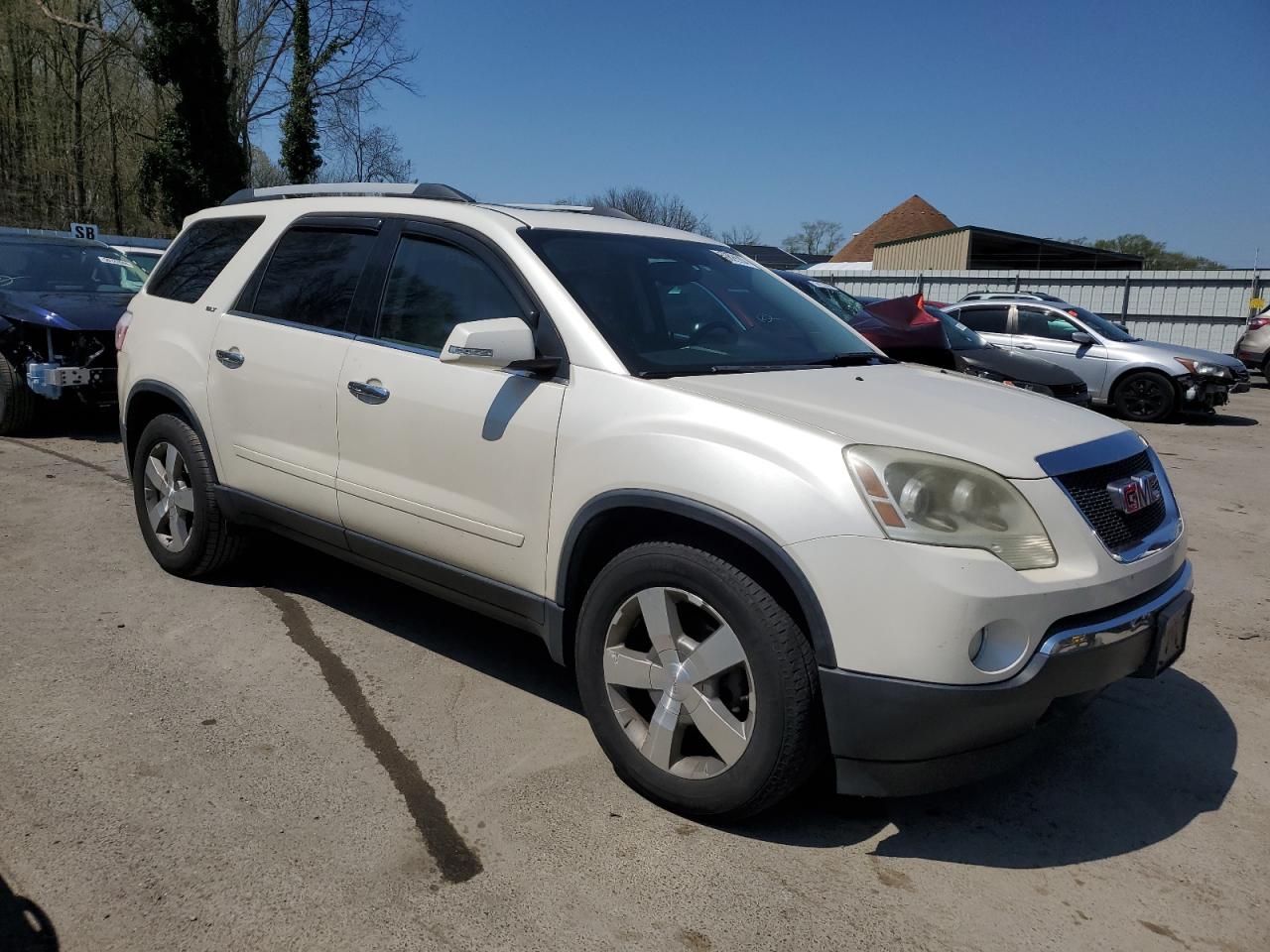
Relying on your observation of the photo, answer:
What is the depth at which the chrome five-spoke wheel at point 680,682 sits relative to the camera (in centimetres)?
274

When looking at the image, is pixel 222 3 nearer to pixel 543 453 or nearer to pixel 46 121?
pixel 46 121

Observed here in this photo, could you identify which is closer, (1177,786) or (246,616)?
(1177,786)

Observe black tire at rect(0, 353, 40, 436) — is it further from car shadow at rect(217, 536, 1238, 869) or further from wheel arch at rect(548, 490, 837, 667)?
wheel arch at rect(548, 490, 837, 667)

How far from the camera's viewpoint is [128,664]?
12.9ft

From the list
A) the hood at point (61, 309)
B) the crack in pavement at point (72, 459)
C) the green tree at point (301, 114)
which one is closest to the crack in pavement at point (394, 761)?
the crack in pavement at point (72, 459)

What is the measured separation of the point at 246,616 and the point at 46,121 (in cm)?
3861

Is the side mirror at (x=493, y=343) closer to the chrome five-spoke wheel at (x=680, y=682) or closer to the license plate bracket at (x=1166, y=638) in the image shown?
the chrome five-spoke wheel at (x=680, y=682)

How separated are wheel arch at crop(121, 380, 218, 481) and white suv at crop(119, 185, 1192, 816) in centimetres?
12

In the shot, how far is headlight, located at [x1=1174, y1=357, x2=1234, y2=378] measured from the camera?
12789mm

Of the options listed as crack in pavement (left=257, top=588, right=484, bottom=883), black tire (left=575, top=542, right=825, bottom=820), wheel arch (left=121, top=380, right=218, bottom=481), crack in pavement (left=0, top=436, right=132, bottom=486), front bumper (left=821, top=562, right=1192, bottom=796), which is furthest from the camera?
crack in pavement (left=0, top=436, right=132, bottom=486)

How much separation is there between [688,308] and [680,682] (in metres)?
1.49

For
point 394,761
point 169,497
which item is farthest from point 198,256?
point 394,761

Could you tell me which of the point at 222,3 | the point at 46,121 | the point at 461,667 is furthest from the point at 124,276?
the point at 46,121

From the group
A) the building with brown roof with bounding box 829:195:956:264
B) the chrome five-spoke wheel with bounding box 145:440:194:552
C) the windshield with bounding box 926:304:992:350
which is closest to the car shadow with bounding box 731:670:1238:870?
the chrome five-spoke wheel with bounding box 145:440:194:552
